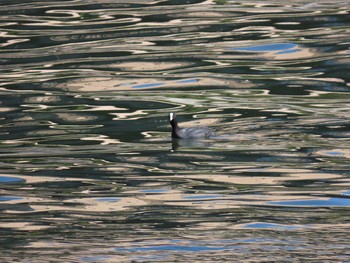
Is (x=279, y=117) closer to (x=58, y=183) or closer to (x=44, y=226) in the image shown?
(x=58, y=183)

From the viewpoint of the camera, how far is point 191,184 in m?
13.1

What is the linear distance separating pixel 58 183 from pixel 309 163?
281 cm

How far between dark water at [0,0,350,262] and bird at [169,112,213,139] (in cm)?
16

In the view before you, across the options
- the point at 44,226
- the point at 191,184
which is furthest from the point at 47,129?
the point at 44,226

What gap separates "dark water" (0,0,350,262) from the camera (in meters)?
10.9

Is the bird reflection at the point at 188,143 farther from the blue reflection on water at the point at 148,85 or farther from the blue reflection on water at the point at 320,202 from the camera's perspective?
the blue reflection on water at the point at 148,85

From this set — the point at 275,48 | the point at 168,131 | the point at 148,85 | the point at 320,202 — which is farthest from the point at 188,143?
the point at 275,48

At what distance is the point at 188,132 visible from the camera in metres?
15.4

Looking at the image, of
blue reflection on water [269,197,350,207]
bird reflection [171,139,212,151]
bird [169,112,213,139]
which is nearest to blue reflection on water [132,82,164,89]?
bird [169,112,213,139]

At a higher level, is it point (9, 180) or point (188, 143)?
point (9, 180)

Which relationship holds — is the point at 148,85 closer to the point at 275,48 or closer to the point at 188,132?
the point at 275,48

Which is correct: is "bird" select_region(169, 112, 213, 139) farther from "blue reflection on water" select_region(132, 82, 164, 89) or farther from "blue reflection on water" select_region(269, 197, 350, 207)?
"blue reflection on water" select_region(269, 197, 350, 207)

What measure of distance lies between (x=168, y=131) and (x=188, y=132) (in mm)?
791

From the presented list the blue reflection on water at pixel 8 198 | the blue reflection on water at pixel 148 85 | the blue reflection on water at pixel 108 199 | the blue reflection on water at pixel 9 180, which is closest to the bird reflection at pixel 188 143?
the blue reflection on water at pixel 9 180
